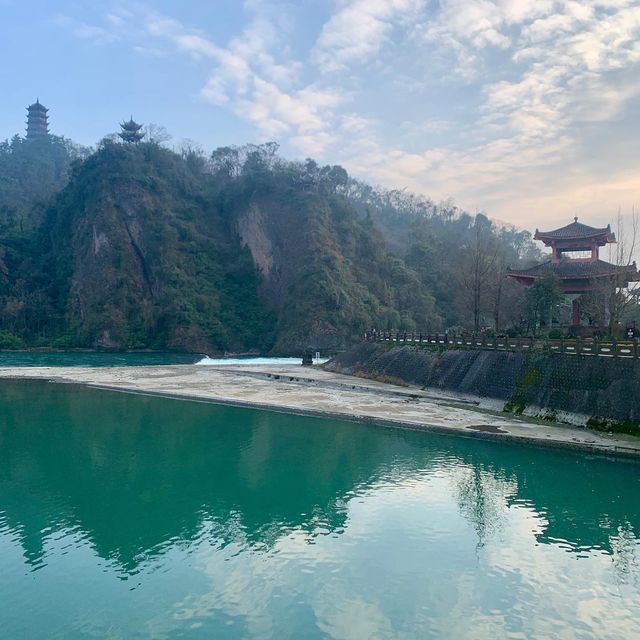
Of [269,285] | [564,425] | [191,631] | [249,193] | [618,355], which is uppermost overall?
[249,193]

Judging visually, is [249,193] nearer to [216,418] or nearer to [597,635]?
[216,418]

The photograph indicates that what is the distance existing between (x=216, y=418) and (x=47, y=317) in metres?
60.6

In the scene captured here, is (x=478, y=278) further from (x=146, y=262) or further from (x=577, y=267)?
(x=146, y=262)

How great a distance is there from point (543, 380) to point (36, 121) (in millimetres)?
155563

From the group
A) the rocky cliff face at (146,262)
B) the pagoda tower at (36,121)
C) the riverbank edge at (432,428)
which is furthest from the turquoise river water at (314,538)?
the pagoda tower at (36,121)

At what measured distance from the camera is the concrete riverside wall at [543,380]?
20766 mm

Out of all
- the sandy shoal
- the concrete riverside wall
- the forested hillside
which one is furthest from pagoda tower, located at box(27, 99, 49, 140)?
the concrete riverside wall

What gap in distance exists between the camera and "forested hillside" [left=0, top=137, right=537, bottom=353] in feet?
234

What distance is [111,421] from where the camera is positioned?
84.5 ft

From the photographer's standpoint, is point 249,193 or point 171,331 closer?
point 171,331

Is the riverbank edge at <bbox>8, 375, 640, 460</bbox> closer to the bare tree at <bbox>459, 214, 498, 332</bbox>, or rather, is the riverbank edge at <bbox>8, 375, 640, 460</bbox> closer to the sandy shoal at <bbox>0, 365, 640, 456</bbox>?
the sandy shoal at <bbox>0, 365, 640, 456</bbox>

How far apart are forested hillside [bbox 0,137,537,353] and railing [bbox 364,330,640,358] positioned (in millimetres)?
25903

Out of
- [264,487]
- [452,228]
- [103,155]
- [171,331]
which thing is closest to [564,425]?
[264,487]

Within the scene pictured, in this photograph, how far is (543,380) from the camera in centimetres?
2422
